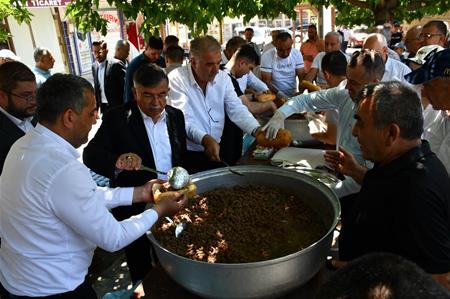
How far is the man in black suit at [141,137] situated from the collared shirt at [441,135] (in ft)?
4.99

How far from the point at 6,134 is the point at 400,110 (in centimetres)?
221

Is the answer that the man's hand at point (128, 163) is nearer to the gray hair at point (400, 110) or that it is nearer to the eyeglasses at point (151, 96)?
the eyeglasses at point (151, 96)

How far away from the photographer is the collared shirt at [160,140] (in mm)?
2332

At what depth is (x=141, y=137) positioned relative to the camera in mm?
2289

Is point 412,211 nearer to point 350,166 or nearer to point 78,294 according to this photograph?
point 350,166

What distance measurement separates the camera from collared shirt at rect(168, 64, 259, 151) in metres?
2.89

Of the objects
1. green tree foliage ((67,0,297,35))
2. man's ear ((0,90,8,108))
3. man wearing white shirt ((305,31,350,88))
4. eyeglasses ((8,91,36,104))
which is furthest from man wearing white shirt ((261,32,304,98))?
man's ear ((0,90,8,108))

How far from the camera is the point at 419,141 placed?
1268 millimetres

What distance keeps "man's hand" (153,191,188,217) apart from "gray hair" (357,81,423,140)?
0.83 metres

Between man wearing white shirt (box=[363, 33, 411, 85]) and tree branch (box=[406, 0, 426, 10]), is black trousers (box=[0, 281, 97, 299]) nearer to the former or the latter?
man wearing white shirt (box=[363, 33, 411, 85])

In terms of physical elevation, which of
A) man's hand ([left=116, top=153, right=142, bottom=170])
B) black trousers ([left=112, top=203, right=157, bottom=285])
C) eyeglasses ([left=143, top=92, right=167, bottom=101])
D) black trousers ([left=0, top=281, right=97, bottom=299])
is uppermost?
eyeglasses ([left=143, top=92, right=167, bottom=101])

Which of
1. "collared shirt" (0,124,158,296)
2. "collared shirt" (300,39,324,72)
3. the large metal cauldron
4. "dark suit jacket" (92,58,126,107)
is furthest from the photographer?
"collared shirt" (300,39,324,72)

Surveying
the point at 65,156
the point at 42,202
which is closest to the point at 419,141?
the point at 65,156

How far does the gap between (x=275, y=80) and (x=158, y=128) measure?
3469mm
